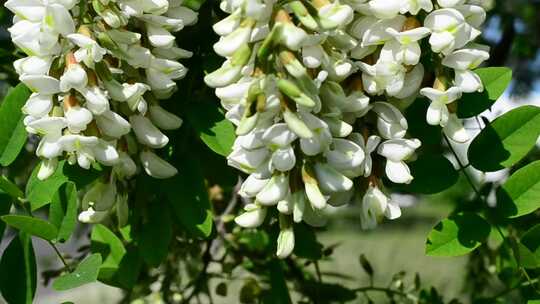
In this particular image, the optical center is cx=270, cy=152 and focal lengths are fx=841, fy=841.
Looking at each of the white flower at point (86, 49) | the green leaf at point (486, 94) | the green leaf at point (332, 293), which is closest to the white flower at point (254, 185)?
the white flower at point (86, 49)

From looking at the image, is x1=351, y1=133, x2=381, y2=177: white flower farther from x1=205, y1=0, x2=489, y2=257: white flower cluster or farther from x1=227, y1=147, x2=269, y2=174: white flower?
x1=227, y1=147, x2=269, y2=174: white flower

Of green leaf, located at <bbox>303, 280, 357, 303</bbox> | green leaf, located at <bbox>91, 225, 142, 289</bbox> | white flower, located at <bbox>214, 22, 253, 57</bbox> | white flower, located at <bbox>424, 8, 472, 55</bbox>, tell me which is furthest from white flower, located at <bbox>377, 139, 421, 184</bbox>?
green leaf, located at <bbox>303, 280, 357, 303</bbox>

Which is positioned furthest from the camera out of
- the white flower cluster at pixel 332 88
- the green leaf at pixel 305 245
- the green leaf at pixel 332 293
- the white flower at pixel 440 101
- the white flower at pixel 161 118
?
the green leaf at pixel 332 293

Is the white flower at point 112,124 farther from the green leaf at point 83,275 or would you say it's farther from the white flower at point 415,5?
the white flower at point 415,5

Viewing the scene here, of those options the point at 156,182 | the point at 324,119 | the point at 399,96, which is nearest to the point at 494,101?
the point at 399,96

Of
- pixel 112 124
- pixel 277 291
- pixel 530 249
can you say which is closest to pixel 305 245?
pixel 277 291

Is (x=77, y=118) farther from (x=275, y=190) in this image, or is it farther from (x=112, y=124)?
(x=275, y=190)
